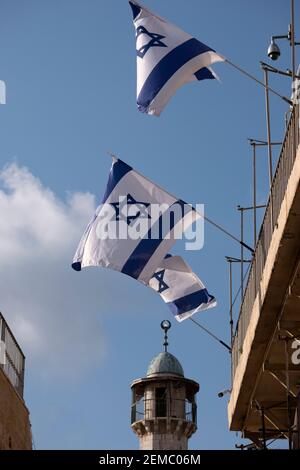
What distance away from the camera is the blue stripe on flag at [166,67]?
996 inches

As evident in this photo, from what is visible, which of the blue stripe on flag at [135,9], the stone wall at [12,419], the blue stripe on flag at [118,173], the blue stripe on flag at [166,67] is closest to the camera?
the blue stripe on flag at [166,67]

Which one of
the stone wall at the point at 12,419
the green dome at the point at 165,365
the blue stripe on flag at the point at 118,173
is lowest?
the stone wall at the point at 12,419

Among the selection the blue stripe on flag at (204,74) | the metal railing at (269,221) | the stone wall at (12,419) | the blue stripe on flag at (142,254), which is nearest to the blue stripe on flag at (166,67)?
the blue stripe on flag at (204,74)

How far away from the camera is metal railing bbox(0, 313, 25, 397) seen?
32875mm

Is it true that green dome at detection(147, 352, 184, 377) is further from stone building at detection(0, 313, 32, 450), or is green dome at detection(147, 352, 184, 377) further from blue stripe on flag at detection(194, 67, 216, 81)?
blue stripe on flag at detection(194, 67, 216, 81)

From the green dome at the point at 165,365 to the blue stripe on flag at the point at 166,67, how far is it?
171ft

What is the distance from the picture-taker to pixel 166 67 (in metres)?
25.7

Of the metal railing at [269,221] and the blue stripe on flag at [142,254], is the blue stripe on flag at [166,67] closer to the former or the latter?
the metal railing at [269,221]

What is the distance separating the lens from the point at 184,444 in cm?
7712

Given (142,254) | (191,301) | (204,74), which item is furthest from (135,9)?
(191,301)

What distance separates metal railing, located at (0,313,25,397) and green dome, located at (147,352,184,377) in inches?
1603

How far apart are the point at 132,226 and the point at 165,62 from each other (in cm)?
393

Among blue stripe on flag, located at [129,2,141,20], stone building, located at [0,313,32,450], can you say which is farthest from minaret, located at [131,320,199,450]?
blue stripe on flag, located at [129,2,141,20]
